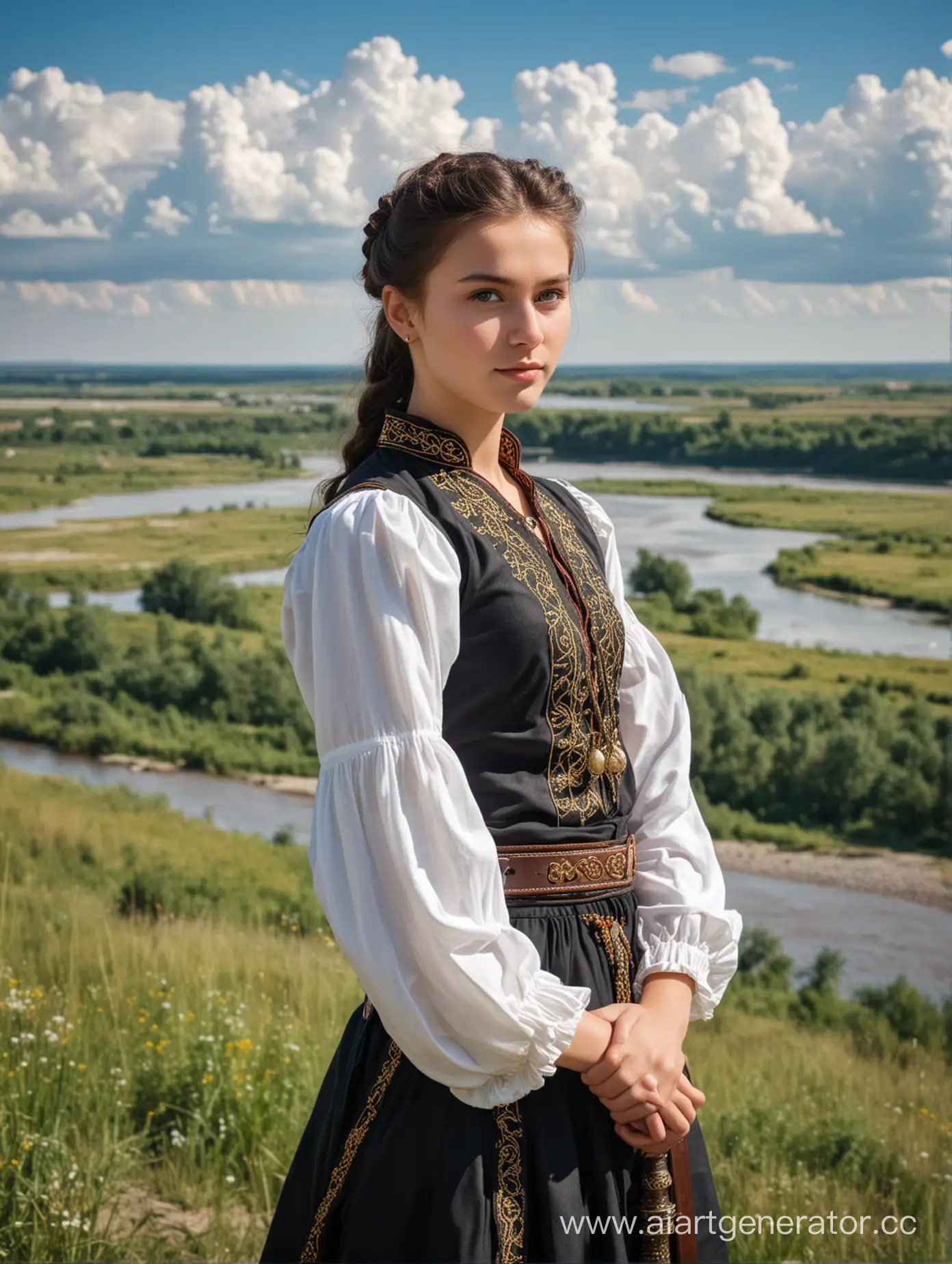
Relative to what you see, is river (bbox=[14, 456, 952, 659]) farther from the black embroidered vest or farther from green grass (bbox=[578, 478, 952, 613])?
the black embroidered vest

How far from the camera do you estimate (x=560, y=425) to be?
4812 millimetres

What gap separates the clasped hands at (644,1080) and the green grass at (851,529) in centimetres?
330

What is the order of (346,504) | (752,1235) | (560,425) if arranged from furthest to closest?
(560,425), (752,1235), (346,504)

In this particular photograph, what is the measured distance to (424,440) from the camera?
138 cm

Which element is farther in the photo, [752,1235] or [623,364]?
[623,364]

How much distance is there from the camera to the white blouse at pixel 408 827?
1.13 metres

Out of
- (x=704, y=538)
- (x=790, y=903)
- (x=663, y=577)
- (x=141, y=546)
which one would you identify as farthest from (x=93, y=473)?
(x=790, y=903)

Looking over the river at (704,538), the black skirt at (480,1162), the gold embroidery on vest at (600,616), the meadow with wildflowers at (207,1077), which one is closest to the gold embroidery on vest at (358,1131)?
the black skirt at (480,1162)

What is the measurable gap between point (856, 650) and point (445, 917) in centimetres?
360

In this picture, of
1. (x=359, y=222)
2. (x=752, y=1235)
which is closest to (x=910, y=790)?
(x=752, y=1235)

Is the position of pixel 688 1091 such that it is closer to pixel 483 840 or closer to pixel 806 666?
pixel 483 840

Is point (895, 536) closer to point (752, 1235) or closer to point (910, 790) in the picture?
point (910, 790)

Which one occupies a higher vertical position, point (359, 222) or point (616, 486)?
point (359, 222)

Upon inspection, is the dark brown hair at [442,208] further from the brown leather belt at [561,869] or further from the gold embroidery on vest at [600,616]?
the brown leather belt at [561,869]
